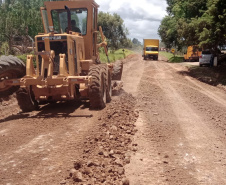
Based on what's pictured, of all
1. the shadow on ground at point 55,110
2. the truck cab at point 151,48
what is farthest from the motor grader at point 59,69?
the truck cab at point 151,48

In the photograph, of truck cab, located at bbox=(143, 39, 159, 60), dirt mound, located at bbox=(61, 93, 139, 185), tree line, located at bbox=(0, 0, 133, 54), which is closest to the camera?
dirt mound, located at bbox=(61, 93, 139, 185)

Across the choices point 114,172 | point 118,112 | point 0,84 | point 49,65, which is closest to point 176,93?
point 118,112

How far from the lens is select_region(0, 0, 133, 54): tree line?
117ft

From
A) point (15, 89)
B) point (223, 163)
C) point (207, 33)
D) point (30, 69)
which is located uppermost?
point (207, 33)

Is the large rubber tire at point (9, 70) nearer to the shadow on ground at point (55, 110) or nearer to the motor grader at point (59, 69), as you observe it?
the motor grader at point (59, 69)

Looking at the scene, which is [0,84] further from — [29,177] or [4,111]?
[29,177]

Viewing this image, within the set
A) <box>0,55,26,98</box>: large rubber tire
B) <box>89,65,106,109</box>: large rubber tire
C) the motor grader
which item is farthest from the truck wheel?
<box>89,65,106,109</box>: large rubber tire

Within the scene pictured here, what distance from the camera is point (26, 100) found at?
7531mm

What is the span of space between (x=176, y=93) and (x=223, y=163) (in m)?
Answer: 7.55

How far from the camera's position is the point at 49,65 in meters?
7.33

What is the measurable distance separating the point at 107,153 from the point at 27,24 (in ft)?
132

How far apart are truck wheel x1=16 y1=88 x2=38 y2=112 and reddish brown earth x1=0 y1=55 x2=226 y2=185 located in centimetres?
30

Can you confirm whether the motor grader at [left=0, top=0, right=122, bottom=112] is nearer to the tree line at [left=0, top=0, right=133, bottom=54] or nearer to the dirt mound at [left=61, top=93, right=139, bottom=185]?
the dirt mound at [left=61, top=93, right=139, bottom=185]

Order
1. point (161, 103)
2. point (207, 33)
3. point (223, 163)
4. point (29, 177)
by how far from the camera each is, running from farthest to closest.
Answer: point (207, 33) → point (161, 103) → point (223, 163) → point (29, 177)
